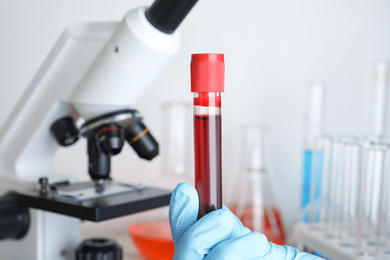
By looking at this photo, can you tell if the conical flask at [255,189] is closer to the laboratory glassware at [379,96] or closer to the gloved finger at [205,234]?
the laboratory glassware at [379,96]

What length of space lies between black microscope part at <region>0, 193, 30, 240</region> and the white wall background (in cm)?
59

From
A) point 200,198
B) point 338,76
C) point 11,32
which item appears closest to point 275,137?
point 338,76

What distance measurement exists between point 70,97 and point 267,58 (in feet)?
2.94

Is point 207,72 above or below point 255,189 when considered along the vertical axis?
above

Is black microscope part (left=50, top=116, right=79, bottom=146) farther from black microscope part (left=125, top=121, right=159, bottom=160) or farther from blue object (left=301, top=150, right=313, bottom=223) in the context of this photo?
blue object (left=301, top=150, right=313, bottom=223)

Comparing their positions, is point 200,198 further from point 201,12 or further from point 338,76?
point 338,76

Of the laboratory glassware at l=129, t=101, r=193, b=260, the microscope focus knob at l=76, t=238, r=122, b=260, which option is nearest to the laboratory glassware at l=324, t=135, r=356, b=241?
the laboratory glassware at l=129, t=101, r=193, b=260

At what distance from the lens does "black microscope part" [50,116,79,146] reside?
0.97 meters

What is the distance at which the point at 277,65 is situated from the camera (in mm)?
1650

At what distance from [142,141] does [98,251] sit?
227mm

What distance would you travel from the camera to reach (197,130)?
558 mm

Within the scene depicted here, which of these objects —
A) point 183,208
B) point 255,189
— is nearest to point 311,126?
point 255,189

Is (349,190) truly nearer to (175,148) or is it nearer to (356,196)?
(356,196)

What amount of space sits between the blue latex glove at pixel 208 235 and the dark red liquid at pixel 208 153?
33 mm
